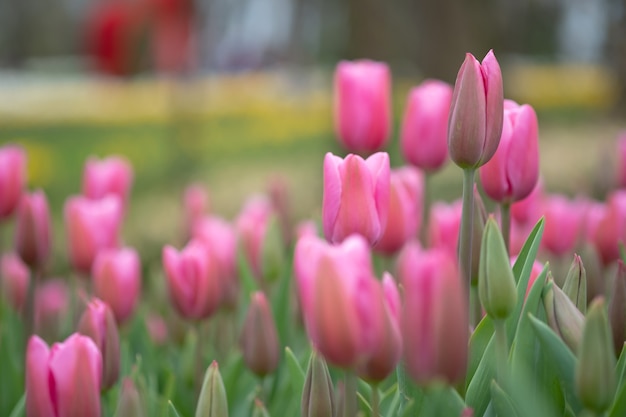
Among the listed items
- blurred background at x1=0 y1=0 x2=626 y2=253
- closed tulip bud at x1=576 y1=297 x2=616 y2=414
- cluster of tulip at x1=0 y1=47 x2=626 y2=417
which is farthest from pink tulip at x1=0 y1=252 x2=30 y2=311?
closed tulip bud at x1=576 y1=297 x2=616 y2=414

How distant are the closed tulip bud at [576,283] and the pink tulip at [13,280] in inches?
58.9

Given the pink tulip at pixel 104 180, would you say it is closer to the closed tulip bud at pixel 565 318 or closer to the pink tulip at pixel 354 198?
the pink tulip at pixel 354 198

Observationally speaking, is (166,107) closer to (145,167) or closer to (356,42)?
(145,167)

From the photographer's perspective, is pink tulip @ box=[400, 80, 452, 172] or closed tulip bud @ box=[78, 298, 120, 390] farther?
pink tulip @ box=[400, 80, 452, 172]

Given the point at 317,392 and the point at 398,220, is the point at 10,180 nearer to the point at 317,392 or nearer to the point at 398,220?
the point at 398,220

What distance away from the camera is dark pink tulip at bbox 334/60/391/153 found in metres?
1.98

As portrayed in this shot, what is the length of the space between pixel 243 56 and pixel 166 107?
1557cm

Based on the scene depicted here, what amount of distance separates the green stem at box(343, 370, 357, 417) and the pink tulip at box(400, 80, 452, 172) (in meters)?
0.89

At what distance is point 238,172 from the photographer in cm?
910

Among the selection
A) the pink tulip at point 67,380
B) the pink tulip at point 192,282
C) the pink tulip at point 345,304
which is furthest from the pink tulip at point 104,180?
the pink tulip at point 345,304

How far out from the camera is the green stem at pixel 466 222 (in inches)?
48.7

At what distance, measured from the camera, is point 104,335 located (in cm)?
143

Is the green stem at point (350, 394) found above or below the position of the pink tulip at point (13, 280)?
above

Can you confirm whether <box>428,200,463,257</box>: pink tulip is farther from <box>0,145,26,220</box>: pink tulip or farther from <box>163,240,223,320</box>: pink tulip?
<box>0,145,26,220</box>: pink tulip
